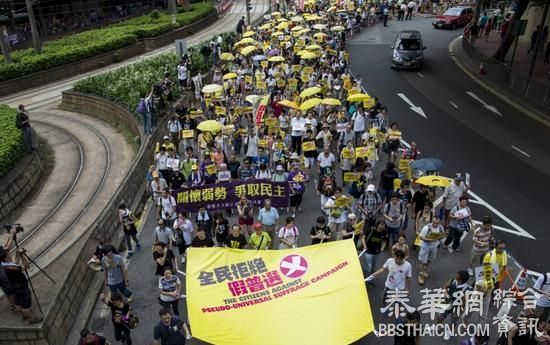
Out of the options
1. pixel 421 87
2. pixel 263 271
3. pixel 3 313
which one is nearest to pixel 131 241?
pixel 3 313

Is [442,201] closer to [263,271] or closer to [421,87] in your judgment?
[263,271]

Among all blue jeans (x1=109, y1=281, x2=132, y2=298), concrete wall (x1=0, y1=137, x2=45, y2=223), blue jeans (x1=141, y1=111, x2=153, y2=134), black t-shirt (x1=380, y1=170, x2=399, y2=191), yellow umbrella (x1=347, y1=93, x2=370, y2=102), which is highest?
yellow umbrella (x1=347, y1=93, x2=370, y2=102)

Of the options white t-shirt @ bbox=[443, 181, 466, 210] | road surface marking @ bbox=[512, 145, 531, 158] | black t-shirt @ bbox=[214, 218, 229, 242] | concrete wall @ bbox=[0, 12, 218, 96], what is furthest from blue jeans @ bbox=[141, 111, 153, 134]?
concrete wall @ bbox=[0, 12, 218, 96]

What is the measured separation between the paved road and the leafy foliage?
1669 cm

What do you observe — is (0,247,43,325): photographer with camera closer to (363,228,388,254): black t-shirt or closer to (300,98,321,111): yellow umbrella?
(363,228,388,254): black t-shirt

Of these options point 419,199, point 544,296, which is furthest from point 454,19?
point 544,296

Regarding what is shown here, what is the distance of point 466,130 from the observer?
20016 millimetres

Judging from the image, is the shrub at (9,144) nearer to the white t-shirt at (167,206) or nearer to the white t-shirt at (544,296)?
the white t-shirt at (167,206)

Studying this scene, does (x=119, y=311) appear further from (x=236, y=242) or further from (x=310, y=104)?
(x=310, y=104)

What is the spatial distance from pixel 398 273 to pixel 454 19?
3730 cm

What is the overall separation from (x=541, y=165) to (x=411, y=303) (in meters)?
9.41

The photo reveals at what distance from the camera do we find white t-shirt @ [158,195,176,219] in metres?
12.3

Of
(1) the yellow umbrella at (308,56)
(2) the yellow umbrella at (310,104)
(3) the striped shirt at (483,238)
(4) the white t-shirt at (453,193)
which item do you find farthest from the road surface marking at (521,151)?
(1) the yellow umbrella at (308,56)

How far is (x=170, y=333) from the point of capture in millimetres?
8211
